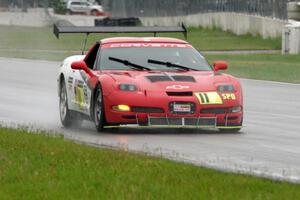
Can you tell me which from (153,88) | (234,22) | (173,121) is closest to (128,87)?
(153,88)

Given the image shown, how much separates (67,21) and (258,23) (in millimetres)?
32643

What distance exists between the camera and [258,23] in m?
60.3

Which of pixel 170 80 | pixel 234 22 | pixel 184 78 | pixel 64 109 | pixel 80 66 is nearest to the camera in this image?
pixel 170 80

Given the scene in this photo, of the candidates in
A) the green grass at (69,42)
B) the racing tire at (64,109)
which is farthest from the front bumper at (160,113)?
the green grass at (69,42)

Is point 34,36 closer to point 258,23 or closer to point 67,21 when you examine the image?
point 258,23

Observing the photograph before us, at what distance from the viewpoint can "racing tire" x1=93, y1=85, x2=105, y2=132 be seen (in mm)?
16014

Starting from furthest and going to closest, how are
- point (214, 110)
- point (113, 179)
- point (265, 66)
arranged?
point (265, 66), point (214, 110), point (113, 179)

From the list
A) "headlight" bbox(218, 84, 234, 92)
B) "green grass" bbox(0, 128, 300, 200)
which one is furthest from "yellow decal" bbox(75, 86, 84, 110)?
"green grass" bbox(0, 128, 300, 200)

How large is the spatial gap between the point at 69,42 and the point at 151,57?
44683mm

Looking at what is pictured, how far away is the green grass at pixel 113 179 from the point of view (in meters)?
9.34

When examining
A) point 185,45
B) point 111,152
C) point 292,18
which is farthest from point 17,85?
point 292,18

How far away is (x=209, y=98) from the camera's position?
52.0 ft

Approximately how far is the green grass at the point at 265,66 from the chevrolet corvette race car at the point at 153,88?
1312cm

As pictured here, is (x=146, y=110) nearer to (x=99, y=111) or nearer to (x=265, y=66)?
(x=99, y=111)
